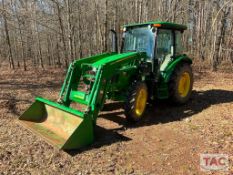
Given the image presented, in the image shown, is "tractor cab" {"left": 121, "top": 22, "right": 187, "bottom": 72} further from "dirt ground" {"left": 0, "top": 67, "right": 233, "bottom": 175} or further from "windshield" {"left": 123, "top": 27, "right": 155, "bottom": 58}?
"dirt ground" {"left": 0, "top": 67, "right": 233, "bottom": 175}

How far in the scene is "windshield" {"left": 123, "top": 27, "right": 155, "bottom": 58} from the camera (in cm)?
630

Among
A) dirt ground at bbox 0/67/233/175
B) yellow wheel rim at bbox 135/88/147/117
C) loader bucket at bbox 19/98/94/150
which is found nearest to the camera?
dirt ground at bbox 0/67/233/175

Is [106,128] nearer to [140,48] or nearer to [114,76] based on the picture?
[114,76]

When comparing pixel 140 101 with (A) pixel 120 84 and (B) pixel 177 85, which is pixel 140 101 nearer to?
(A) pixel 120 84

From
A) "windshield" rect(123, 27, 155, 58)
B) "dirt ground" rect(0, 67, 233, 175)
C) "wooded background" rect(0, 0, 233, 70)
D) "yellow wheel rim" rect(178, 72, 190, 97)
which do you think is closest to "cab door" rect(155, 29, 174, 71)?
"windshield" rect(123, 27, 155, 58)

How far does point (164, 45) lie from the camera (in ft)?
21.8

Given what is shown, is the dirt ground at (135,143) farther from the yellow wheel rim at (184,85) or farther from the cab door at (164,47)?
the cab door at (164,47)

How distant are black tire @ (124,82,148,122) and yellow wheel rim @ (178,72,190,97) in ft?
5.51

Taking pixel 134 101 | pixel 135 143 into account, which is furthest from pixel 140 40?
pixel 135 143

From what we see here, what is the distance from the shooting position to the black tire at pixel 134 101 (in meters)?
5.50

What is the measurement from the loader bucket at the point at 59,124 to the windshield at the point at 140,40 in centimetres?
259

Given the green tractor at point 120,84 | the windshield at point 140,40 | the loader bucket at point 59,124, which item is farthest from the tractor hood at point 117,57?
the loader bucket at point 59,124

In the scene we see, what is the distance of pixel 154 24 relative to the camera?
243 inches

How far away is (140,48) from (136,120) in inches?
76.1
